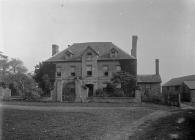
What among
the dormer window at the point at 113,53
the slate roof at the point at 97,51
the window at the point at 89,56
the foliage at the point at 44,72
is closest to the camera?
the window at the point at 89,56

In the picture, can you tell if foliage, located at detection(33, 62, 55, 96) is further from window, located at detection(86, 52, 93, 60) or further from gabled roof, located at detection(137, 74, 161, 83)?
gabled roof, located at detection(137, 74, 161, 83)

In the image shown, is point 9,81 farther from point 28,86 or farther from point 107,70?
point 107,70

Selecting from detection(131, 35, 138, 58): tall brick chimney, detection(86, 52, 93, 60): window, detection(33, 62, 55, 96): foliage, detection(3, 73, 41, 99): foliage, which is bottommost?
detection(3, 73, 41, 99): foliage

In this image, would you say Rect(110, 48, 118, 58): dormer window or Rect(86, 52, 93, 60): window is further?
Rect(110, 48, 118, 58): dormer window

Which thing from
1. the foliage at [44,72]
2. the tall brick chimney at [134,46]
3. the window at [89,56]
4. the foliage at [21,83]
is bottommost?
the foliage at [21,83]

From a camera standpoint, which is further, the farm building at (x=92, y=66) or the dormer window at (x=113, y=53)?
the dormer window at (x=113, y=53)

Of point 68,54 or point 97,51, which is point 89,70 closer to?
point 97,51

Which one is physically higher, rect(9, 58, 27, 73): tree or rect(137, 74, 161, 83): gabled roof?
rect(9, 58, 27, 73): tree

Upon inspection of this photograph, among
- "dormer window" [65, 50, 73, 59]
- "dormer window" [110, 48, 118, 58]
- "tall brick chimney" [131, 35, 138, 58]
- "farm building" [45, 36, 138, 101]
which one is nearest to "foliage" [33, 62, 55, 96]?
"farm building" [45, 36, 138, 101]

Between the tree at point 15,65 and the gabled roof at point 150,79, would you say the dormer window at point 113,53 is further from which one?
the tree at point 15,65

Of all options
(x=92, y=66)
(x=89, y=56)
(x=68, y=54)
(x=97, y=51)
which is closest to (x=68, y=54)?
(x=68, y=54)

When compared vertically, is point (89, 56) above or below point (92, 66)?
above

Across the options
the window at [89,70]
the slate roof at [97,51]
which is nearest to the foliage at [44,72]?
the slate roof at [97,51]

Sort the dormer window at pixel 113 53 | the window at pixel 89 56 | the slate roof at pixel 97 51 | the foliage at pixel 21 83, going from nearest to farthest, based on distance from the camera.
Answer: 1. the foliage at pixel 21 83
2. the window at pixel 89 56
3. the dormer window at pixel 113 53
4. the slate roof at pixel 97 51
